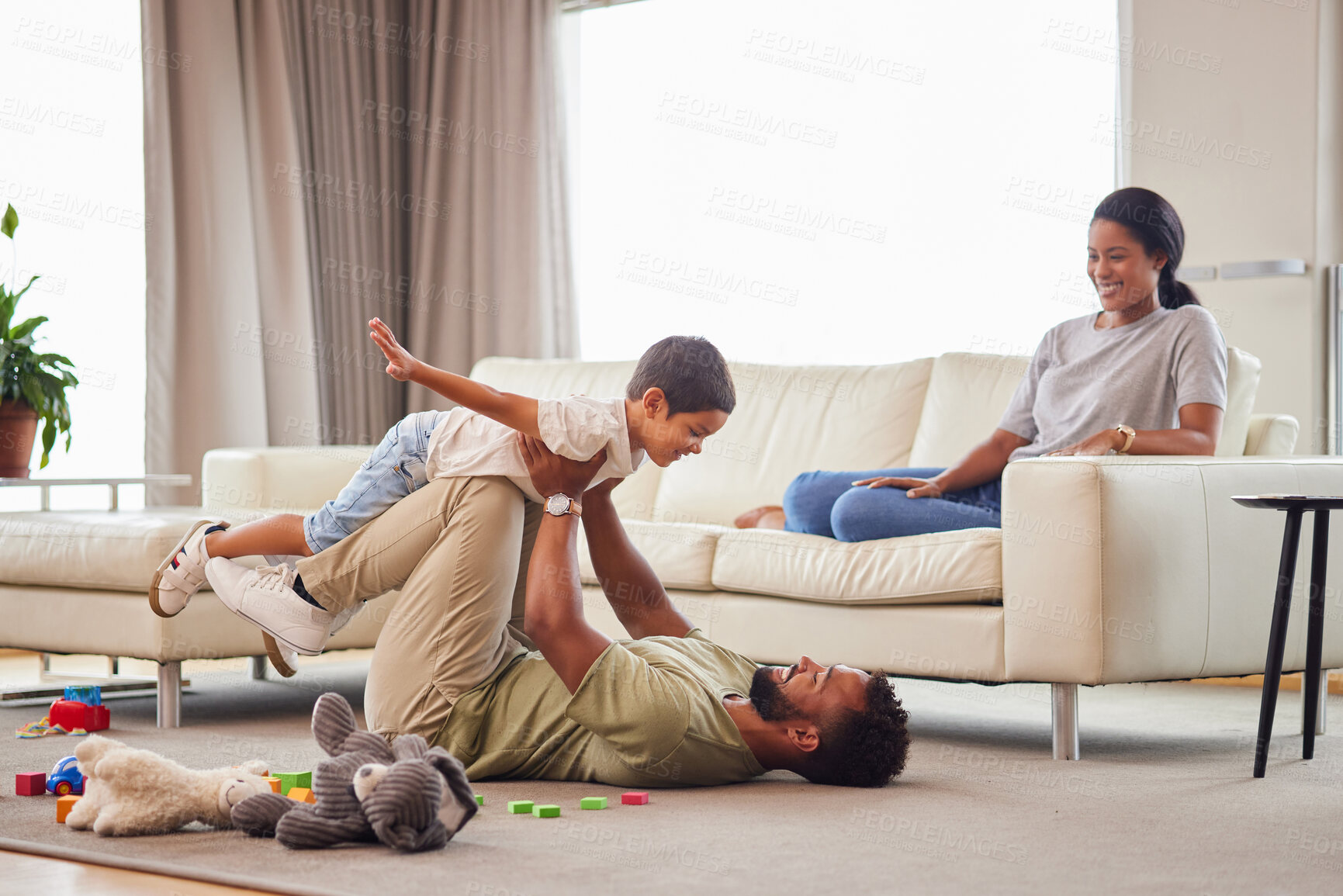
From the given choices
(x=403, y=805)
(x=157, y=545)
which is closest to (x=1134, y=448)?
(x=403, y=805)

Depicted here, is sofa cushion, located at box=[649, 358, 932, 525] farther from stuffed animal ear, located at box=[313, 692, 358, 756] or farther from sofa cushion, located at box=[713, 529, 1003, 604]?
stuffed animal ear, located at box=[313, 692, 358, 756]

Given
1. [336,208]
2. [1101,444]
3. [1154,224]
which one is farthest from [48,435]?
[1154,224]

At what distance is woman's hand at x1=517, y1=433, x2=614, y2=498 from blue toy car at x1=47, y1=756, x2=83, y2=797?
2.64 ft

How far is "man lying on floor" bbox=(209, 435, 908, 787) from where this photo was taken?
2.06 m

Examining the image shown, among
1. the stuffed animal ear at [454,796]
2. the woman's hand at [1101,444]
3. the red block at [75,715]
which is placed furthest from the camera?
the red block at [75,715]

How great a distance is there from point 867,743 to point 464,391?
79 cm

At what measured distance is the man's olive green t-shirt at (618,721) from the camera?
204 centimetres

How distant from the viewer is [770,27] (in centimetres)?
472

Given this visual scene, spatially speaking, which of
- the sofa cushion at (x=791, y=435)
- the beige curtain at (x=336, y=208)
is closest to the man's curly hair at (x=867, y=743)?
the sofa cushion at (x=791, y=435)

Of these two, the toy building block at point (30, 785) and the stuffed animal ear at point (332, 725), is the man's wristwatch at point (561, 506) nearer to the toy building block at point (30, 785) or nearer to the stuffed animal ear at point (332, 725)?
the stuffed animal ear at point (332, 725)

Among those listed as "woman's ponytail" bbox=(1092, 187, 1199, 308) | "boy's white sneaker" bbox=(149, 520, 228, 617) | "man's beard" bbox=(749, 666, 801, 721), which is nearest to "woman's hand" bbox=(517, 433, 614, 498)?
"man's beard" bbox=(749, 666, 801, 721)

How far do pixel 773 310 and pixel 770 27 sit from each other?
0.94m

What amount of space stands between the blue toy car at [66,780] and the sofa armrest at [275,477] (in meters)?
1.43

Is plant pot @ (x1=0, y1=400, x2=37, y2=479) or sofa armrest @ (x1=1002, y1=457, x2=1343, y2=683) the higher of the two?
plant pot @ (x1=0, y1=400, x2=37, y2=479)
